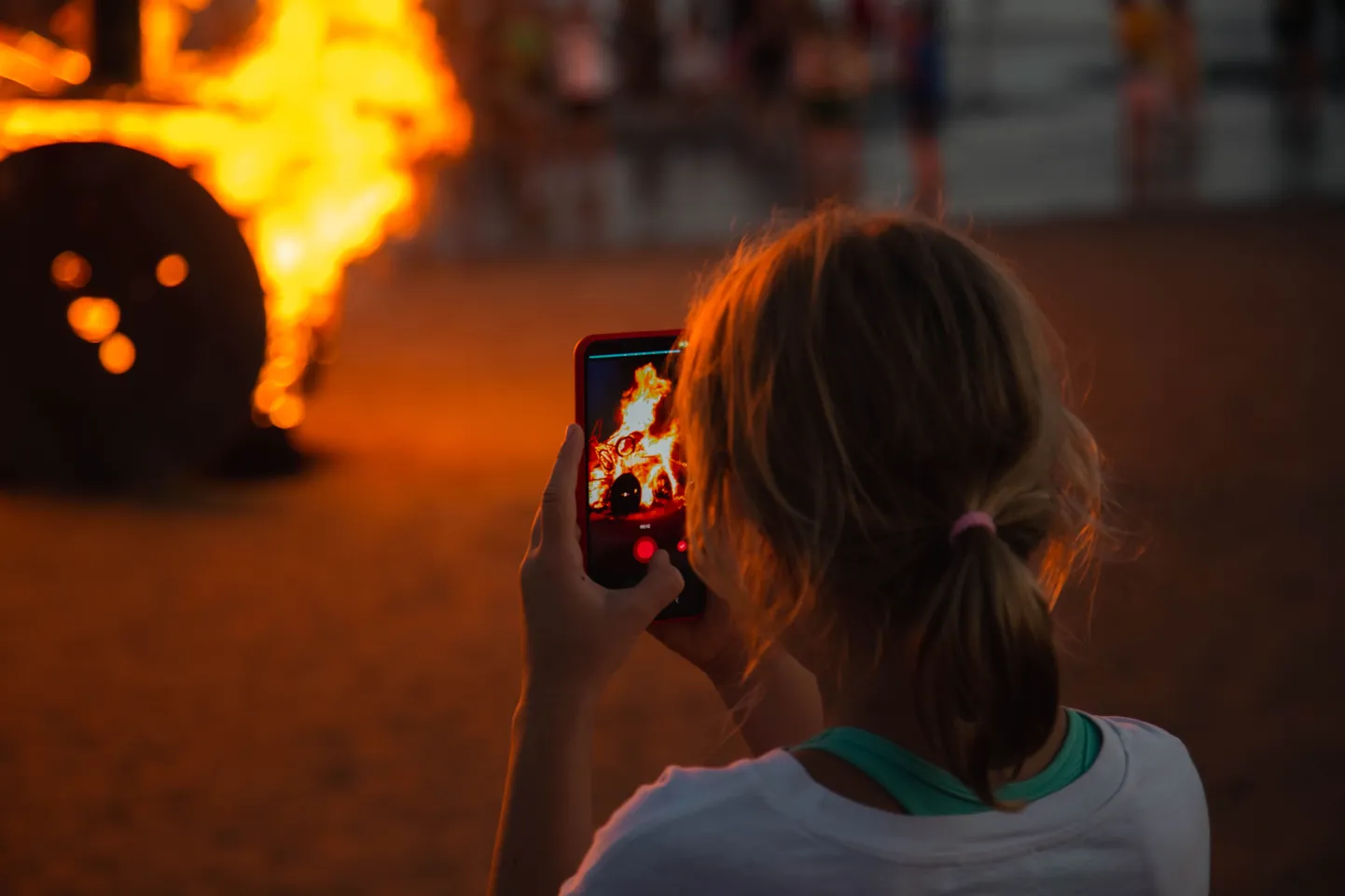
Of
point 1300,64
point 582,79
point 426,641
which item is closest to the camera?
point 426,641

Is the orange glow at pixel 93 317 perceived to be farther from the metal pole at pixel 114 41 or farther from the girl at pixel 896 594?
the girl at pixel 896 594

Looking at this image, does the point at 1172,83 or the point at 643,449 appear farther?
the point at 1172,83

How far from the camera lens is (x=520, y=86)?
45.8ft

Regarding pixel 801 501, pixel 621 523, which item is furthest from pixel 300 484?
pixel 801 501

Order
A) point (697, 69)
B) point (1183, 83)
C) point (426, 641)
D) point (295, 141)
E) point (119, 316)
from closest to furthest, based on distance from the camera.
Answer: point (426, 641)
point (119, 316)
point (295, 141)
point (1183, 83)
point (697, 69)

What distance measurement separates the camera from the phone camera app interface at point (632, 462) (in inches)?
61.9

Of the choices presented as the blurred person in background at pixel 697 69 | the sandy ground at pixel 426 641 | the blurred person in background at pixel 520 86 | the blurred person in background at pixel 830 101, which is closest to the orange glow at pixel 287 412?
the sandy ground at pixel 426 641

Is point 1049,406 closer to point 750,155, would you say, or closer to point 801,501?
point 801,501

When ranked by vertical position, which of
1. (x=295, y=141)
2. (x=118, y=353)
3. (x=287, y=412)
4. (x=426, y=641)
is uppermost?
(x=295, y=141)

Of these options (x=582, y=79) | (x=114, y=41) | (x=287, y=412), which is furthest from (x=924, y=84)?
(x=114, y=41)

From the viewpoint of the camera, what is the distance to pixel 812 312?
121 centimetres

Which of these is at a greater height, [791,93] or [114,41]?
[114,41]

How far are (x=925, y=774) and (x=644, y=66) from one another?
A: 65.8 ft

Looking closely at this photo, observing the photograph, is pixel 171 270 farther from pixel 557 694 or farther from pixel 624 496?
pixel 557 694
